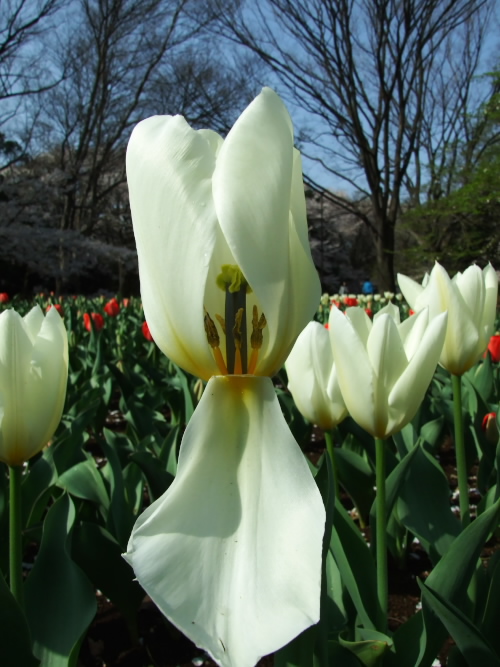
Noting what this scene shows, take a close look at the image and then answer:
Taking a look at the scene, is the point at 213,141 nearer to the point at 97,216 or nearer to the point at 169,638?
the point at 169,638

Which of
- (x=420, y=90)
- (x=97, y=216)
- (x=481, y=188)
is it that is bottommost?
(x=481, y=188)

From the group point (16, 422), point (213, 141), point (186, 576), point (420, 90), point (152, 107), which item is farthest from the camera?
point (152, 107)

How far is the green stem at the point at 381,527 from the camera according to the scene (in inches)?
39.8

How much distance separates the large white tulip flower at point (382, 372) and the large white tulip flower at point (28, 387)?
40cm

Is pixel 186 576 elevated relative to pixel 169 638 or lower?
elevated

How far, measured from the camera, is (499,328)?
16.0 feet

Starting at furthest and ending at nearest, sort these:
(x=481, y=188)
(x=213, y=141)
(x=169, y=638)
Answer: (x=481, y=188) → (x=169, y=638) → (x=213, y=141)

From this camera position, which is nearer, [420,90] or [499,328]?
[499,328]

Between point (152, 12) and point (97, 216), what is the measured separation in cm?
734

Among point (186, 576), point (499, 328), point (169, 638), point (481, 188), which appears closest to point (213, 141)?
point (186, 576)

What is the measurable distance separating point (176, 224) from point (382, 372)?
21.5 inches

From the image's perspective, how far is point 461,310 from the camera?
1.35 m

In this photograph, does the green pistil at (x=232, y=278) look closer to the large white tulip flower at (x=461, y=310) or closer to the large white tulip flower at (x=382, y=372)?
the large white tulip flower at (x=382, y=372)

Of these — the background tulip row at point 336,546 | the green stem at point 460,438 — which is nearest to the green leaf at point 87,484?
the background tulip row at point 336,546
